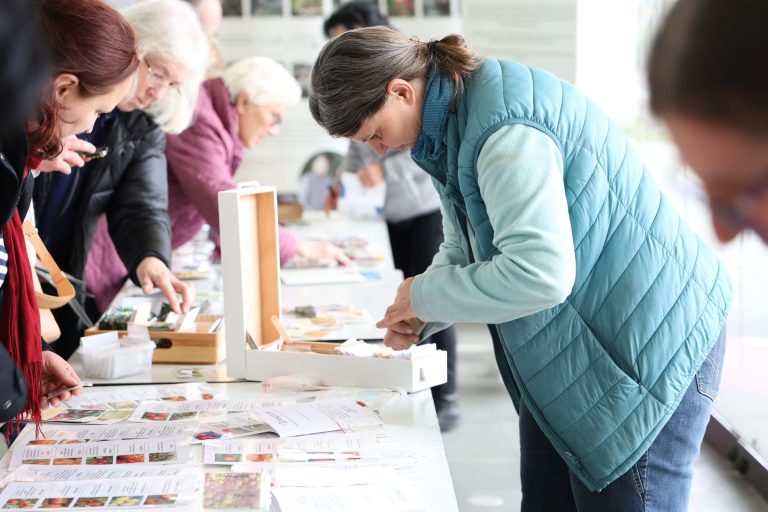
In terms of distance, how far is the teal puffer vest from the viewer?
1.60 m

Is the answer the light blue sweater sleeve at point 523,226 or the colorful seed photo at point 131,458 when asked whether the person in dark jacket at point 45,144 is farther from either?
the light blue sweater sleeve at point 523,226

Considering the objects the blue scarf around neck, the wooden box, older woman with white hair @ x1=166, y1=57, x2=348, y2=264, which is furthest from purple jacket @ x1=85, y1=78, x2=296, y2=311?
the blue scarf around neck

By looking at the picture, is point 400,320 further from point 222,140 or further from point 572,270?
point 222,140

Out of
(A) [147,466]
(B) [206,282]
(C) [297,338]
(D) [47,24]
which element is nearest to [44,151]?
(D) [47,24]

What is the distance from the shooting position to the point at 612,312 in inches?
63.4

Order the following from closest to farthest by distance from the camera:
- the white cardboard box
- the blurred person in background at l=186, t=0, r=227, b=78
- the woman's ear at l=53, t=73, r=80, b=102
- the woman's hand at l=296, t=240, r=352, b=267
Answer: the woman's ear at l=53, t=73, r=80, b=102, the white cardboard box, the woman's hand at l=296, t=240, r=352, b=267, the blurred person in background at l=186, t=0, r=227, b=78

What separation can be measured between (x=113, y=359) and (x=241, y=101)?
1.72 metres

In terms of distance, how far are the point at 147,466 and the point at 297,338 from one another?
0.83 meters

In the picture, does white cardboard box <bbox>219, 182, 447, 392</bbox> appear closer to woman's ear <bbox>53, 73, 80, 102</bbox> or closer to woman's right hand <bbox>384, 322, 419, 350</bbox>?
woman's right hand <bbox>384, 322, 419, 350</bbox>

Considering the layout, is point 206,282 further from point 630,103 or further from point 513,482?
point 630,103

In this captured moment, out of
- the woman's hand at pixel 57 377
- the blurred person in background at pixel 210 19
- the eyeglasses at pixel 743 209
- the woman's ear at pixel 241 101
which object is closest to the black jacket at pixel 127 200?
the woman's ear at pixel 241 101

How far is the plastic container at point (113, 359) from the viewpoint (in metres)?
2.21

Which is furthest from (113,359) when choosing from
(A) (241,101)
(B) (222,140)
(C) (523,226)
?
(A) (241,101)

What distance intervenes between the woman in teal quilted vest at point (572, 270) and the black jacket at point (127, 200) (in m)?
1.30
